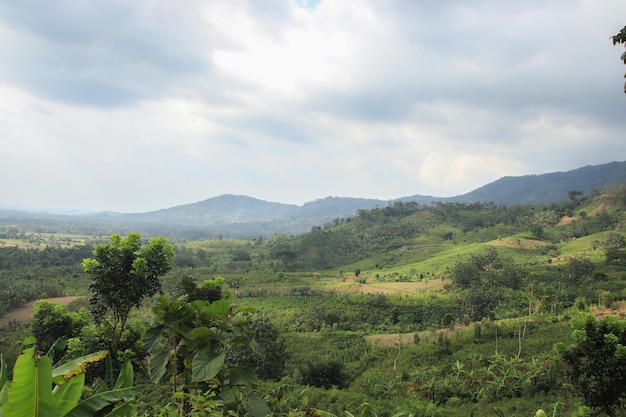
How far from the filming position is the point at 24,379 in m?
1.82

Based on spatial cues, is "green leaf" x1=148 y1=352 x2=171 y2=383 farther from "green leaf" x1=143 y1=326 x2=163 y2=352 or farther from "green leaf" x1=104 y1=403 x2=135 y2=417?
"green leaf" x1=104 y1=403 x2=135 y2=417

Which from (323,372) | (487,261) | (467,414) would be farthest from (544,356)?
(487,261)

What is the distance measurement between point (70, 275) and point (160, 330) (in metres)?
67.0

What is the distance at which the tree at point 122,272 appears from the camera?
10023mm

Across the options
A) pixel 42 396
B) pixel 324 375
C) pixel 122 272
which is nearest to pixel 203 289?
pixel 122 272

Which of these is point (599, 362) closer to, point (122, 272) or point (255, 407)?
point (255, 407)

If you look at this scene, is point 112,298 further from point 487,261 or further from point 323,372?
point 487,261

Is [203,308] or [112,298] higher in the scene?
[203,308]

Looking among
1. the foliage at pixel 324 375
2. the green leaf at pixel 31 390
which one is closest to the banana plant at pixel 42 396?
the green leaf at pixel 31 390

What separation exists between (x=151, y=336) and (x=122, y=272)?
813 centimetres

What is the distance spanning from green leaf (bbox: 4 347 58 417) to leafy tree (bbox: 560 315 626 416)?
1159 centimetres

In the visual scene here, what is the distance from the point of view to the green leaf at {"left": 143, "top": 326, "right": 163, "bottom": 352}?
299 cm

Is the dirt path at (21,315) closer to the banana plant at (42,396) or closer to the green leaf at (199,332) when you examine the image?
the green leaf at (199,332)

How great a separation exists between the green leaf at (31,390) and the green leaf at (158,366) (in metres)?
0.97
